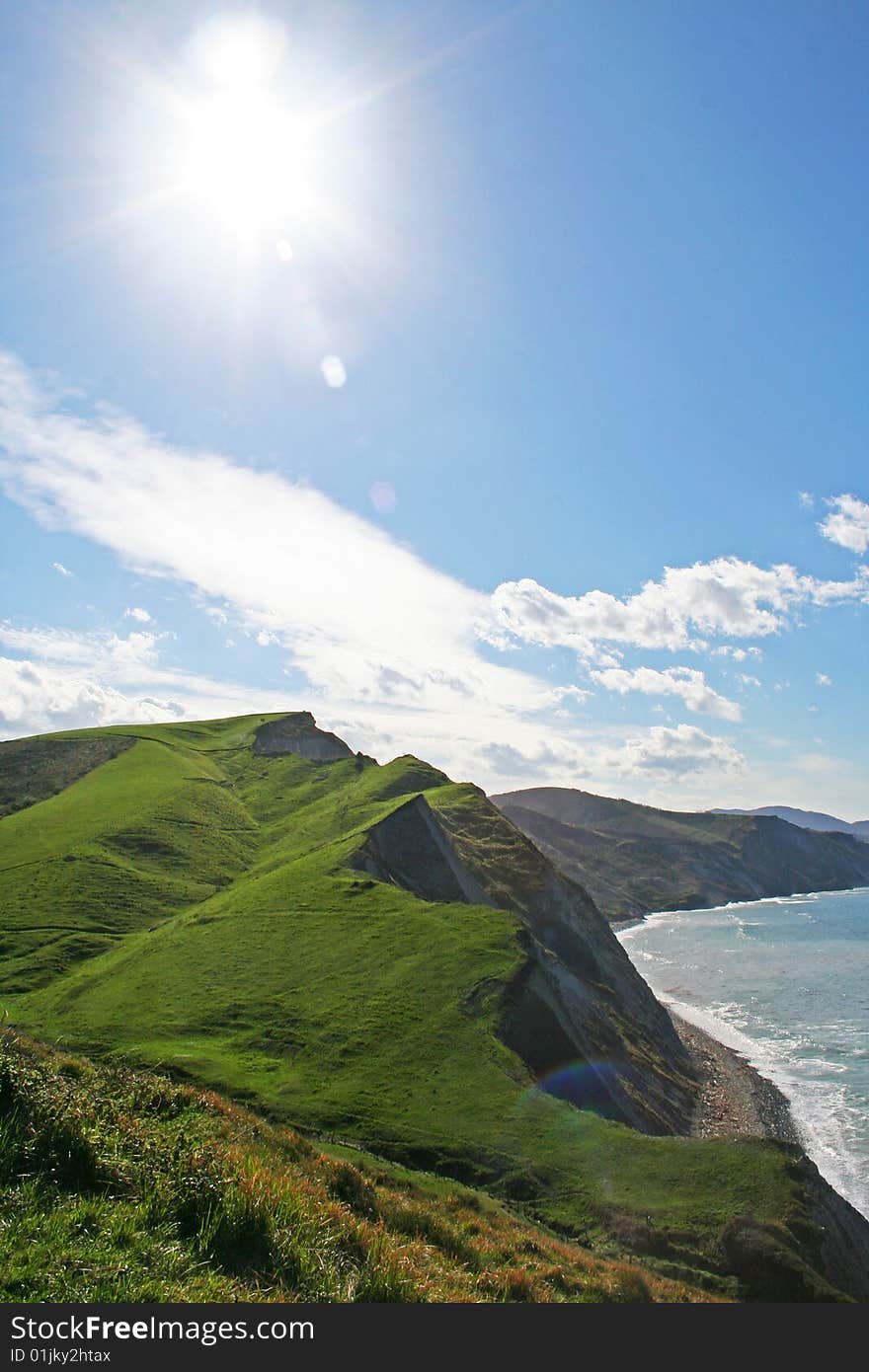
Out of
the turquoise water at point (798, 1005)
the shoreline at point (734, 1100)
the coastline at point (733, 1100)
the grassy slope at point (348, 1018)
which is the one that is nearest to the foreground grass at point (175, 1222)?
the grassy slope at point (348, 1018)

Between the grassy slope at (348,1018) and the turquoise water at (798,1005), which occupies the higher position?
the grassy slope at (348,1018)

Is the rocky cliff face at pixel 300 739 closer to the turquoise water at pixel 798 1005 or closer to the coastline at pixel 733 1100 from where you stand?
the turquoise water at pixel 798 1005

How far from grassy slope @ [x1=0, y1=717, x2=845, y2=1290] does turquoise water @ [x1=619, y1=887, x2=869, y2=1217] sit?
20386 mm

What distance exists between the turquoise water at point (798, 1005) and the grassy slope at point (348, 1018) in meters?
20.4

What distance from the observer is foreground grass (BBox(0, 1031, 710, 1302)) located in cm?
895

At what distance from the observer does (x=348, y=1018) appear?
1459 inches

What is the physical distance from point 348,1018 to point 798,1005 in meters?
72.0

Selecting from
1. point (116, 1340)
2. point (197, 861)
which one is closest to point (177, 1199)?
point (116, 1340)

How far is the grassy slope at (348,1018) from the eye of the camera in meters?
26.5

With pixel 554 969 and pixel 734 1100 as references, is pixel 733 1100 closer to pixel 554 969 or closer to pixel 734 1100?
pixel 734 1100

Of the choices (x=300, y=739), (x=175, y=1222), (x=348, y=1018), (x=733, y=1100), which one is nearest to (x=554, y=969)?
(x=348, y=1018)

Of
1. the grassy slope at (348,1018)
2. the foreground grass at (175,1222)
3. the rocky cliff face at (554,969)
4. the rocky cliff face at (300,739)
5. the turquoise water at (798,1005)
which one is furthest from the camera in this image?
the rocky cliff face at (300,739)

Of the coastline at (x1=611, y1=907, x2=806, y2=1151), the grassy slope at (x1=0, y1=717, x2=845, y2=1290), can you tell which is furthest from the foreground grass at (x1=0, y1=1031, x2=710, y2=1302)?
the coastline at (x1=611, y1=907, x2=806, y2=1151)

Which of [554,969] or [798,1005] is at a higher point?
[554,969]
